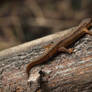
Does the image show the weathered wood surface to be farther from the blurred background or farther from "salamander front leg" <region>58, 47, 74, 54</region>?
the blurred background

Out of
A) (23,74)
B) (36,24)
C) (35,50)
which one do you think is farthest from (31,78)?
(36,24)

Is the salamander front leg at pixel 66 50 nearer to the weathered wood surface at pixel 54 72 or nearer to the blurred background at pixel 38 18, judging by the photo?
the weathered wood surface at pixel 54 72

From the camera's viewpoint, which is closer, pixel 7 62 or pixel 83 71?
pixel 83 71


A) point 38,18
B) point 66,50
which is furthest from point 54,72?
point 38,18

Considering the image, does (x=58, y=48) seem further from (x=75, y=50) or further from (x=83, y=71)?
(x=83, y=71)

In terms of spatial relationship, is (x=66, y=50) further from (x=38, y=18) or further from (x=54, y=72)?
(x=38, y=18)

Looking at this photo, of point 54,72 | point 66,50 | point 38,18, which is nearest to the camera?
point 54,72
